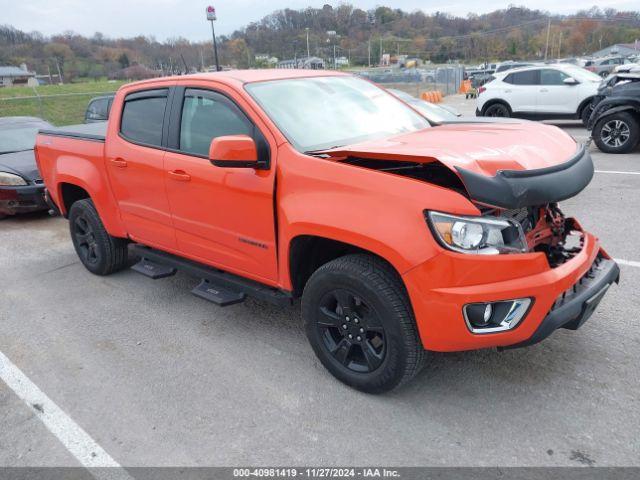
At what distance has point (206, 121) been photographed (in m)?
3.70

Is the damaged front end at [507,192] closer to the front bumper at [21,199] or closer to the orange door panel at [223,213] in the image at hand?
the orange door panel at [223,213]

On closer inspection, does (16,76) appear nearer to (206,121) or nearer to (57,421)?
(206,121)

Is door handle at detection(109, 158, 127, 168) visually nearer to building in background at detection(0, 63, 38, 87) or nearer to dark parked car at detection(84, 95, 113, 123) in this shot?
dark parked car at detection(84, 95, 113, 123)

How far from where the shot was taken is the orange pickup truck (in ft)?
8.22

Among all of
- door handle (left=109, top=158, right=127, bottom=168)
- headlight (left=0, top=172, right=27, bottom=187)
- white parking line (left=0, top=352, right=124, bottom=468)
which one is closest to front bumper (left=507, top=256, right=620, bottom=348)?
white parking line (left=0, top=352, right=124, bottom=468)

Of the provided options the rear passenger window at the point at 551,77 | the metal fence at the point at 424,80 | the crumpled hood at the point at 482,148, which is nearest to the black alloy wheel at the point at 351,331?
the crumpled hood at the point at 482,148

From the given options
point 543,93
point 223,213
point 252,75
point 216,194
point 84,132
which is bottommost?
point 543,93

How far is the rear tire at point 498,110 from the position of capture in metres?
14.2

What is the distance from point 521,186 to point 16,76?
235 ft

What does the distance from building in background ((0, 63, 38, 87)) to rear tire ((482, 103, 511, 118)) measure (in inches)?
2315

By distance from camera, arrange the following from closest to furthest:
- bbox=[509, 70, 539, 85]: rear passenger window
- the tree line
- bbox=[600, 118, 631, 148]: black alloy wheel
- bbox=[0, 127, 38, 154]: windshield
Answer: bbox=[0, 127, 38, 154]: windshield → bbox=[600, 118, 631, 148]: black alloy wheel → bbox=[509, 70, 539, 85]: rear passenger window → the tree line

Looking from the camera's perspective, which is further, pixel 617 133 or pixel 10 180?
pixel 617 133

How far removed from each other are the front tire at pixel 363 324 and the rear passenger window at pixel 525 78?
506 inches

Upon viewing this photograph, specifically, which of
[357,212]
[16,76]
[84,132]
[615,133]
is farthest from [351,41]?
[357,212]
